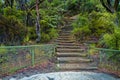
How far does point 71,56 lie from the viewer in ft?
35.6

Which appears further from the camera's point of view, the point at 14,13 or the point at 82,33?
the point at 82,33

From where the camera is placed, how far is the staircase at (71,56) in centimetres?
934

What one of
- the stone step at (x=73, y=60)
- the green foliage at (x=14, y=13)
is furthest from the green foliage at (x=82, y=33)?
the green foliage at (x=14, y=13)

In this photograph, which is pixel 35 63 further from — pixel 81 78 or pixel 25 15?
pixel 25 15

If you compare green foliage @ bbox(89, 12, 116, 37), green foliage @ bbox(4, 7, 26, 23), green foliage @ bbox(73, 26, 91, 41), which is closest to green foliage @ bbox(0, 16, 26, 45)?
green foliage @ bbox(4, 7, 26, 23)

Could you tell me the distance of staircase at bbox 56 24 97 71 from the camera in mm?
9344

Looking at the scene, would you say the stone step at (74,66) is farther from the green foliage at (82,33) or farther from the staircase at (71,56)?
the green foliage at (82,33)

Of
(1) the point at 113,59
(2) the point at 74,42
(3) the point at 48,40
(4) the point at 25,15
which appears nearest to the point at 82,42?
(2) the point at 74,42

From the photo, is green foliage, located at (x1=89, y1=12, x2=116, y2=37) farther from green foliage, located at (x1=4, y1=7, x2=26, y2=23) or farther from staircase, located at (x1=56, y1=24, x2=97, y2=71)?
green foliage, located at (x1=4, y1=7, x2=26, y2=23)

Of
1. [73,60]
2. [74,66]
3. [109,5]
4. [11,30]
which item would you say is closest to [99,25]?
[109,5]

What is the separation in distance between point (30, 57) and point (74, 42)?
4.84 meters

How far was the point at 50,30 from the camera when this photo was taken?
14.2 metres

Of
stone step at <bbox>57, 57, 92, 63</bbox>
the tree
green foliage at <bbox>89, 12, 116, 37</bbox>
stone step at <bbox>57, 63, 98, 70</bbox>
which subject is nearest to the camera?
stone step at <bbox>57, 63, 98, 70</bbox>

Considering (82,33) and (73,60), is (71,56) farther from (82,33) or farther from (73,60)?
(82,33)
